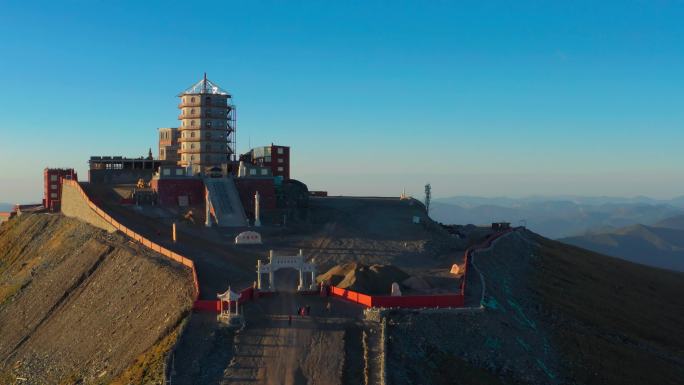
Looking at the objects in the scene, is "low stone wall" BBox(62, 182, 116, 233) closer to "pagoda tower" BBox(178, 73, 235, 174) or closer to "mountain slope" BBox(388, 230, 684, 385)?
"pagoda tower" BBox(178, 73, 235, 174)

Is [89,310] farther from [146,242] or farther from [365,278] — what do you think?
[365,278]

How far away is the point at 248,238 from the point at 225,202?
400 inches

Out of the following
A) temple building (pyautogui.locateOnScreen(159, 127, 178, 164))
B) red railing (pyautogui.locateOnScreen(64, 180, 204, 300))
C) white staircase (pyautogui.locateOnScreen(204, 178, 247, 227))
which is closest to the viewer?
red railing (pyautogui.locateOnScreen(64, 180, 204, 300))

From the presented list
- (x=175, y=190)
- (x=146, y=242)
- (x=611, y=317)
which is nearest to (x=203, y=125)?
(x=175, y=190)

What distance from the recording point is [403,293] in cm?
3703

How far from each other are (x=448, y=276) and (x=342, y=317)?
12.5m

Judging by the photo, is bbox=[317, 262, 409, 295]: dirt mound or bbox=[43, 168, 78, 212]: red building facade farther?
bbox=[43, 168, 78, 212]: red building facade

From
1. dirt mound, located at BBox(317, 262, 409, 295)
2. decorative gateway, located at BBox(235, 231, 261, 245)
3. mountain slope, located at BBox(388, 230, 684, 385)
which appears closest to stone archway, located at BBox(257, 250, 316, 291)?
dirt mound, located at BBox(317, 262, 409, 295)

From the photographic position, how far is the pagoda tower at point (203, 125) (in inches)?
3036

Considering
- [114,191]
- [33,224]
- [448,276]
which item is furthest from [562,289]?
[33,224]

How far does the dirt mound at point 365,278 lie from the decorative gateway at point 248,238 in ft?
43.7

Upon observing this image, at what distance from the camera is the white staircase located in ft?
194

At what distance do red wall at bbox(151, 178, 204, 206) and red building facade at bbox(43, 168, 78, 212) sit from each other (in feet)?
66.0

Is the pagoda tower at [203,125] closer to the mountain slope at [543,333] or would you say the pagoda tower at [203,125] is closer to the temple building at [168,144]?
the temple building at [168,144]
